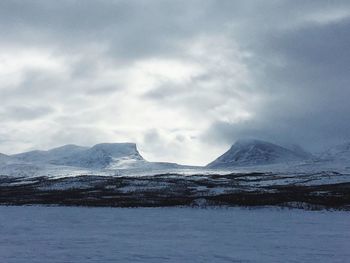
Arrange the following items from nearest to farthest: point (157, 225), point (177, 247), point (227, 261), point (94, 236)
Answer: point (227, 261)
point (177, 247)
point (94, 236)
point (157, 225)

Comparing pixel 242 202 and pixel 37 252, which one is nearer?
pixel 37 252

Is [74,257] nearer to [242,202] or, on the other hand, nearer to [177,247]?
[177,247]

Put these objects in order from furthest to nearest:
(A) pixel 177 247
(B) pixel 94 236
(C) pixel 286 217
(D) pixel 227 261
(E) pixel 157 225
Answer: (C) pixel 286 217 < (E) pixel 157 225 < (B) pixel 94 236 < (A) pixel 177 247 < (D) pixel 227 261

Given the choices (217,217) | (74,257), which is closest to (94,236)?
(74,257)

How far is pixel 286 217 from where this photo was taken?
1344 inches

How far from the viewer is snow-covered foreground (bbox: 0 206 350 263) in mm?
18219

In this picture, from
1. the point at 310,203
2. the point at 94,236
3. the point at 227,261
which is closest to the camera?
the point at 227,261

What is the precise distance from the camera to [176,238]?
2336cm

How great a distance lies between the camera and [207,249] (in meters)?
20.0

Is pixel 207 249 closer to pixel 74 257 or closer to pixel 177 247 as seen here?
pixel 177 247

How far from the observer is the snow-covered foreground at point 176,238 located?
1822 centimetres

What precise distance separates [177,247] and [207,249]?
4.24ft

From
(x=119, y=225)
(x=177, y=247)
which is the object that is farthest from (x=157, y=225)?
(x=177, y=247)

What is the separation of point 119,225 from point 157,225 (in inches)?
90.3
